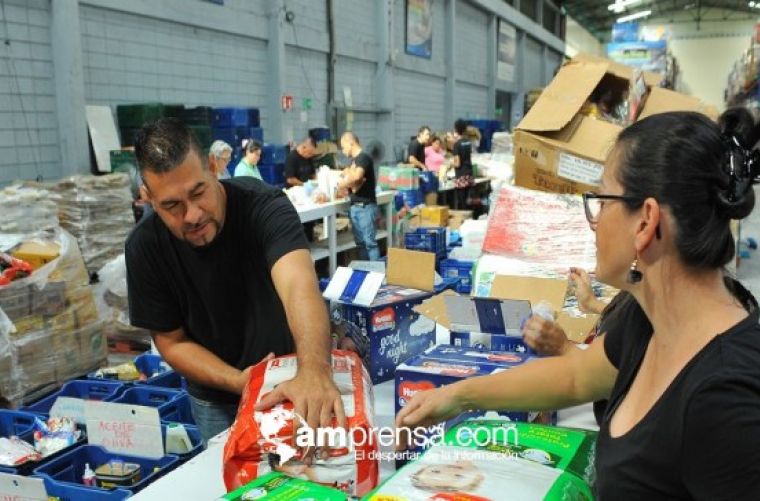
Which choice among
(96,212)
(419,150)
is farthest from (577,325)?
(419,150)

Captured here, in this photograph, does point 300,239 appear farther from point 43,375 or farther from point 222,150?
point 222,150

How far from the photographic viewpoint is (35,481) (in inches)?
72.1

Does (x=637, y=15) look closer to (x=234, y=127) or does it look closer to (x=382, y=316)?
(x=234, y=127)

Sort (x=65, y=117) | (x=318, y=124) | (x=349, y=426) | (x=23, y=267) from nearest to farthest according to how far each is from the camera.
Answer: (x=349, y=426) < (x=23, y=267) < (x=65, y=117) < (x=318, y=124)

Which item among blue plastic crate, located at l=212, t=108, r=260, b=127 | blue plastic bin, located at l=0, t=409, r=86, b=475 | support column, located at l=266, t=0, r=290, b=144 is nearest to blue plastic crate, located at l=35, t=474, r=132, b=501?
blue plastic bin, located at l=0, t=409, r=86, b=475

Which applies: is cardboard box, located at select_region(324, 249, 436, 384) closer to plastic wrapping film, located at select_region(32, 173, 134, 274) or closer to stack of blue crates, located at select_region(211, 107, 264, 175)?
plastic wrapping film, located at select_region(32, 173, 134, 274)

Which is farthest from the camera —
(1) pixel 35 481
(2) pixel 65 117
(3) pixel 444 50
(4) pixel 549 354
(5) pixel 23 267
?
(3) pixel 444 50

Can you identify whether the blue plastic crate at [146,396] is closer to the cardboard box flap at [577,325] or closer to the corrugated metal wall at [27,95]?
the cardboard box flap at [577,325]

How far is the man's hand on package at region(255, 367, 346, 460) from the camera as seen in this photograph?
43.6 inches

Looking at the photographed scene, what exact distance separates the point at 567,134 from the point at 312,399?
2.03 m

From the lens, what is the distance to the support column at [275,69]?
8.23m

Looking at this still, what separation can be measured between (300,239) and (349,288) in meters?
0.30

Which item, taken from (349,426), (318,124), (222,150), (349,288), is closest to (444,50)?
(318,124)

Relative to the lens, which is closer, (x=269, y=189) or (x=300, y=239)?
(x=300, y=239)
